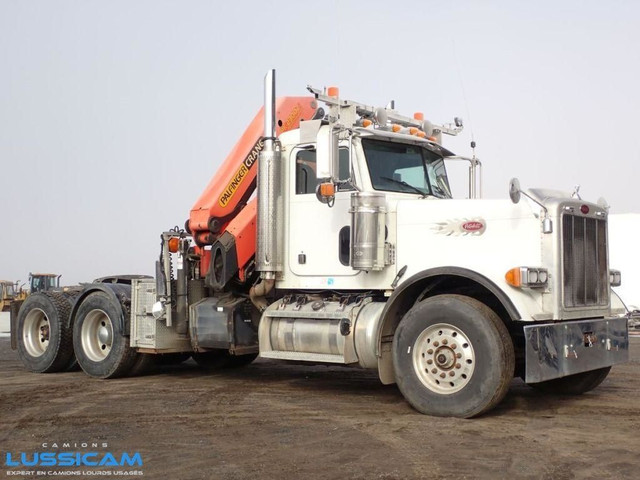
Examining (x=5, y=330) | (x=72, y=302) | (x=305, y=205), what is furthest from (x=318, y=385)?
(x=5, y=330)

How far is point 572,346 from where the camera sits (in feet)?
24.6

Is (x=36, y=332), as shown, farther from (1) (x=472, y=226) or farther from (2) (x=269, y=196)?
(1) (x=472, y=226)

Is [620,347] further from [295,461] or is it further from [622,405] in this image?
[295,461]

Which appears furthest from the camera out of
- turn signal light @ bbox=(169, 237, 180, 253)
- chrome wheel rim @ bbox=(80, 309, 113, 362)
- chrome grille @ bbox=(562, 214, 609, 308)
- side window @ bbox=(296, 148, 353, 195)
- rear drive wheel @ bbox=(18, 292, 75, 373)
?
rear drive wheel @ bbox=(18, 292, 75, 373)

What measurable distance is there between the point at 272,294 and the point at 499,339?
11.3ft

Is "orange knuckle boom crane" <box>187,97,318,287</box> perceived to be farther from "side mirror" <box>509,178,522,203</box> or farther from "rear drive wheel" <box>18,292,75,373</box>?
"side mirror" <box>509,178,522,203</box>

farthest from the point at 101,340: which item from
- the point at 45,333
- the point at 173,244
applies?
the point at 173,244

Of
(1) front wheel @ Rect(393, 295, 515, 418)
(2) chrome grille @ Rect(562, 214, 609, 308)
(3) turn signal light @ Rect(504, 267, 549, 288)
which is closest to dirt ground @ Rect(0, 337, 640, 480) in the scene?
(1) front wheel @ Rect(393, 295, 515, 418)

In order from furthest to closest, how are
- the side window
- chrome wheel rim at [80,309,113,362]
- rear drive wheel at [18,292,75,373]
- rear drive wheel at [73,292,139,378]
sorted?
rear drive wheel at [18,292,75,373]
chrome wheel rim at [80,309,113,362]
rear drive wheel at [73,292,139,378]
the side window

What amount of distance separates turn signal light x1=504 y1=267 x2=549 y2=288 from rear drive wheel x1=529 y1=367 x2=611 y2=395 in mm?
2144

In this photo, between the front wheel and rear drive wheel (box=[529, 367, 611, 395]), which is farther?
rear drive wheel (box=[529, 367, 611, 395])

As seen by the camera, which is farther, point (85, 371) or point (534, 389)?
point (85, 371)

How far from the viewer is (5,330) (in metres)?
24.9

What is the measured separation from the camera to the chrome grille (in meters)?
7.59
